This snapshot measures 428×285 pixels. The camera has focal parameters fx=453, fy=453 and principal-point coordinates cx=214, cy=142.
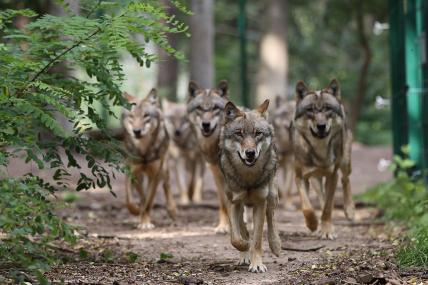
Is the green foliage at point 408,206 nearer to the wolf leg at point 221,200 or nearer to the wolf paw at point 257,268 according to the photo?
the wolf paw at point 257,268

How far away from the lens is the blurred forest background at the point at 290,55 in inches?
642

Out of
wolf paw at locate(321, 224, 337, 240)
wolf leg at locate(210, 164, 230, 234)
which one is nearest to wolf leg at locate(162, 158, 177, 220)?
wolf leg at locate(210, 164, 230, 234)

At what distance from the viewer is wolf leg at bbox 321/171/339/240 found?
235 inches

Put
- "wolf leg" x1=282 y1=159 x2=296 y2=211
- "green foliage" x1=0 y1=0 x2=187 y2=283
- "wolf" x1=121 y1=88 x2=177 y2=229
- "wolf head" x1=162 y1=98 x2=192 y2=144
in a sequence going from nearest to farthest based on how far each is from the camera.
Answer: "green foliage" x1=0 y1=0 x2=187 y2=283, "wolf" x1=121 y1=88 x2=177 y2=229, "wolf leg" x1=282 y1=159 x2=296 y2=211, "wolf head" x1=162 y1=98 x2=192 y2=144

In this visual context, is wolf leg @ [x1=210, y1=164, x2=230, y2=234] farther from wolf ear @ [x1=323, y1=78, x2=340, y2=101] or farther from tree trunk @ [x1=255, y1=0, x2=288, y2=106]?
tree trunk @ [x1=255, y1=0, x2=288, y2=106]

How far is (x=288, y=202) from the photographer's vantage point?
9078 mm

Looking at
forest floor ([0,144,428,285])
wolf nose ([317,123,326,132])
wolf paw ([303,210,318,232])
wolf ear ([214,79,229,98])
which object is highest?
wolf ear ([214,79,229,98])

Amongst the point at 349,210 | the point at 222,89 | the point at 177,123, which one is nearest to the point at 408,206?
the point at 349,210

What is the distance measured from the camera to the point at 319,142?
19.8ft

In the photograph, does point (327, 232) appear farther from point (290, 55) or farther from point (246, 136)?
point (290, 55)

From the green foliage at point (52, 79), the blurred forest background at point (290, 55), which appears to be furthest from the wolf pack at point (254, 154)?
the blurred forest background at point (290, 55)

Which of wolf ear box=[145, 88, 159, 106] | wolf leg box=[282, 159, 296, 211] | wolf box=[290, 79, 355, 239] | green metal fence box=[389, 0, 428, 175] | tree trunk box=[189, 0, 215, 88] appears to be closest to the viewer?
wolf box=[290, 79, 355, 239]

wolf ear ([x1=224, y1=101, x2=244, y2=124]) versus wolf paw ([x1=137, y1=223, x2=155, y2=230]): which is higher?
wolf ear ([x1=224, y1=101, x2=244, y2=124])

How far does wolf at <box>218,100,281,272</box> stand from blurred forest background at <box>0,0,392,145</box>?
927 centimetres
